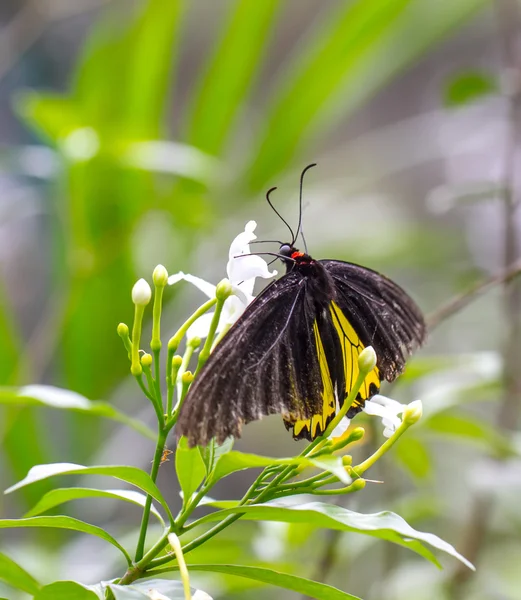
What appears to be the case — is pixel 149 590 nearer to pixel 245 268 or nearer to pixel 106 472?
pixel 106 472

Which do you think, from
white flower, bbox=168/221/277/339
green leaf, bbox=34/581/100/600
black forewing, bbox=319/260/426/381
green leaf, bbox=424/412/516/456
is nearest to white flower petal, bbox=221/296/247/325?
white flower, bbox=168/221/277/339

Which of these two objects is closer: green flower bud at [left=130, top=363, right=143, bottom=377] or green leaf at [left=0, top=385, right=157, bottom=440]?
green flower bud at [left=130, top=363, right=143, bottom=377]

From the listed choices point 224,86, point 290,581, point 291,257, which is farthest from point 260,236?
point 290,581

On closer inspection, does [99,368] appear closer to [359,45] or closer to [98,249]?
[98,249]

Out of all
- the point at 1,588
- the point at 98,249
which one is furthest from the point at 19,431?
the point at 1,588

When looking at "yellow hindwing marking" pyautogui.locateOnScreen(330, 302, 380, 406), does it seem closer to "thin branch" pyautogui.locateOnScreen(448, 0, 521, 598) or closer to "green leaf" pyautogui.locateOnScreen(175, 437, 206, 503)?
"green leaf" pyautogui.locateOnScreen(175, 437, 206, 503)

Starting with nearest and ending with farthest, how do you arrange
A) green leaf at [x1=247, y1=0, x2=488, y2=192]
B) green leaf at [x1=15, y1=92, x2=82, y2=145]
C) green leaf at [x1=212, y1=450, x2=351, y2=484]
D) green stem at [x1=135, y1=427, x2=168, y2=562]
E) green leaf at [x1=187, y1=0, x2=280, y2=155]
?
green leaf at [x1=212, y1=450, x2=351, y2=484] < green stem at [x1=135, y1=427, x2=168, y2=562] < green leaf at [x1=15, y1=92, x2=82, y2=145] < green leaf at [x1=247, y1=0, x2=488, y2=192] < green leaf at [x1=187, y1=0, x2=280, y2=155]

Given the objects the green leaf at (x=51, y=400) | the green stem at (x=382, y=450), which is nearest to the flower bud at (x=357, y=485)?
the green stem at (x=382, y=450)
